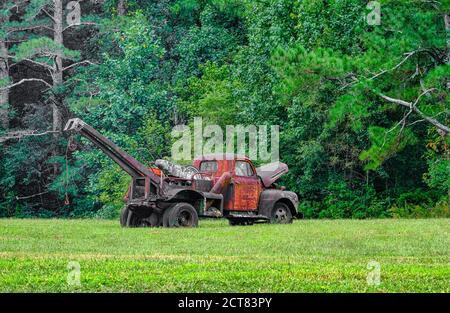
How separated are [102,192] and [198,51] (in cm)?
862

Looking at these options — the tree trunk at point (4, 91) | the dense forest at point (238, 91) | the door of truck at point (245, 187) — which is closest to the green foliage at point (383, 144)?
the dense forest at point (238, 91)

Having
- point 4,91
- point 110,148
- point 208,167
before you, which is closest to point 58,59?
point 4,91

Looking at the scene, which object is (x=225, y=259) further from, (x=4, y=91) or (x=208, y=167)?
(x=4, y=91)

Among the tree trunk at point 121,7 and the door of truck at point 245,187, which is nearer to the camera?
the door of truck at point 245,187

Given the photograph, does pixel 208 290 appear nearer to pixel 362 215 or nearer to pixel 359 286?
pixel 359 286

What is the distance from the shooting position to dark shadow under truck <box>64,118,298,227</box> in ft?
92.3

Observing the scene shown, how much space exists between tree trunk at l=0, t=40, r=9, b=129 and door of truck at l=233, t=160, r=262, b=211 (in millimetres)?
21644

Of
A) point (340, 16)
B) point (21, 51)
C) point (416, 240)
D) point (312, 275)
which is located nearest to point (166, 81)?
point (21, 51)

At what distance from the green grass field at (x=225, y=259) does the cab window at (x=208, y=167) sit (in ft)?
14.3

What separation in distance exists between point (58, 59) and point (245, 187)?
22356 millimetres

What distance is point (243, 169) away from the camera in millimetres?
31000

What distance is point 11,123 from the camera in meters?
52.5

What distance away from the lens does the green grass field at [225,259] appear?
1382cm

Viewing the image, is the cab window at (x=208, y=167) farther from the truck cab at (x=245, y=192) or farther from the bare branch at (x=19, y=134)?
the bare branch at (x=19, y=134)
